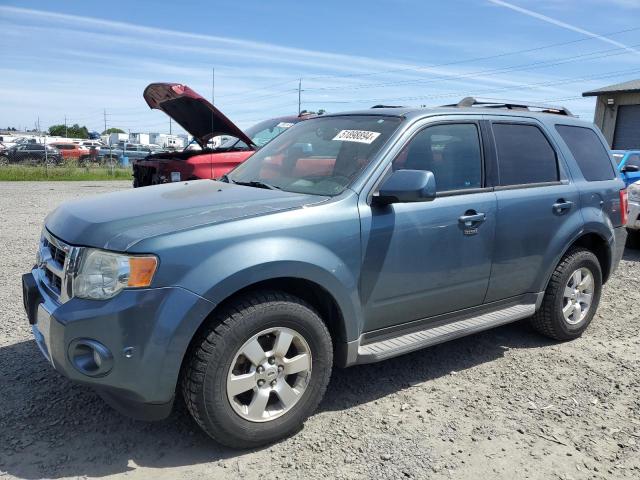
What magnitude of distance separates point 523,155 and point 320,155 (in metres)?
1.59

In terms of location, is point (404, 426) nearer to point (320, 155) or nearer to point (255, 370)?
point (255, 370)

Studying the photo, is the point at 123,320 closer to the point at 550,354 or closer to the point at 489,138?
the point at 489,138

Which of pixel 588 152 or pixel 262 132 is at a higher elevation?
pixel 262 132

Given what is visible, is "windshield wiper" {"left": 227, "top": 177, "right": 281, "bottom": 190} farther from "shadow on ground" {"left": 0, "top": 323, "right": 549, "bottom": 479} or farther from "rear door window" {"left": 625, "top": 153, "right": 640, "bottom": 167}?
"rear door window" {"left": 625, "top": 153, "right": 640, "bottom": 167}

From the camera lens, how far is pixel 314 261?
297 centimetres

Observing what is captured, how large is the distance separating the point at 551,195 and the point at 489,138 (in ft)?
2.32

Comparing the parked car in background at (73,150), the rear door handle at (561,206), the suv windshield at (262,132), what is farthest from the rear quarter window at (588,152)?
the parked car in background at (73,150)

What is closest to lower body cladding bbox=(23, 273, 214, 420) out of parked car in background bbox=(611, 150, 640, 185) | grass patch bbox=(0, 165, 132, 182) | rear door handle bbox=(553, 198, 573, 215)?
rear door handle bbox=(553, 198, 573, 215)

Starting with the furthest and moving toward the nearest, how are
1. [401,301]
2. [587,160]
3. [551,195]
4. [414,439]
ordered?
[587,160], [551,195], [401,301], [414,439]

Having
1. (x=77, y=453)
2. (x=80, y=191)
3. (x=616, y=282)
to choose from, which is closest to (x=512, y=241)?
(x=77, y=453)

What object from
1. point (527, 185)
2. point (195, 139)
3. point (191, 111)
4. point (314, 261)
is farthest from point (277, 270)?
point (195, 139)

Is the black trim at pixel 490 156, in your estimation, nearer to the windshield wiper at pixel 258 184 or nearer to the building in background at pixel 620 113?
the windshield wiper at pixel 258 184

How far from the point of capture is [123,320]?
8.27 feet

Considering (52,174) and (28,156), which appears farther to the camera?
(28,156)
